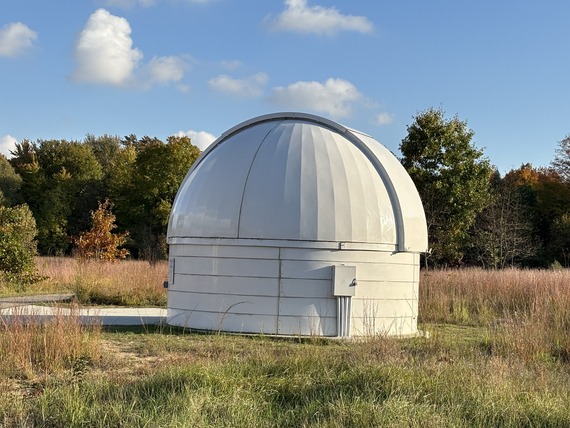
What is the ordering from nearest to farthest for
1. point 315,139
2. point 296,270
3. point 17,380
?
point 17,380 → point 296,270 → point 315,139

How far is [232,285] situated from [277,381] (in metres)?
4.76

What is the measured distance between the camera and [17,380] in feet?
24.4

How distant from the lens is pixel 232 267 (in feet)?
Answer: 38.0

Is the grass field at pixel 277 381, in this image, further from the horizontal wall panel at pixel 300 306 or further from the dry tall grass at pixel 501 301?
the horizontal wall panel at pixel 300 306

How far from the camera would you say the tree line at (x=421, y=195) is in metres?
23.2

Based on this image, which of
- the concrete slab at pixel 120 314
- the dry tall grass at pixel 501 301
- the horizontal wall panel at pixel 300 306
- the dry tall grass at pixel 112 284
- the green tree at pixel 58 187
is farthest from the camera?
the green tree at pixel 58 187

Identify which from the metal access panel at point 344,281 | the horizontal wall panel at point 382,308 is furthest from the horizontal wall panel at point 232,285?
the horizontal wall panel at point 382,308

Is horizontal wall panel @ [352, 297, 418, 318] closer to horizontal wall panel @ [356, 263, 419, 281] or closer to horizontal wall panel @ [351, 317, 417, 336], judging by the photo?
horizontal wall panel @ [351, 317, 417, 336]

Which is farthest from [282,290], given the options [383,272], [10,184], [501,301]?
[10,184]

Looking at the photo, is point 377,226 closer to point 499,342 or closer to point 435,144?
point 499,342

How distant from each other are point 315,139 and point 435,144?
1168 centimetres

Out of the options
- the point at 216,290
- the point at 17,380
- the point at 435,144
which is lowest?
the point at 17,380

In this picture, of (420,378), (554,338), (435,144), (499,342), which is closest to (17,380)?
(420,378)

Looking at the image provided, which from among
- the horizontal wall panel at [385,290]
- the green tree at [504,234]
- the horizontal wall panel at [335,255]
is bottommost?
the horizontal wall panel at [385,290]
